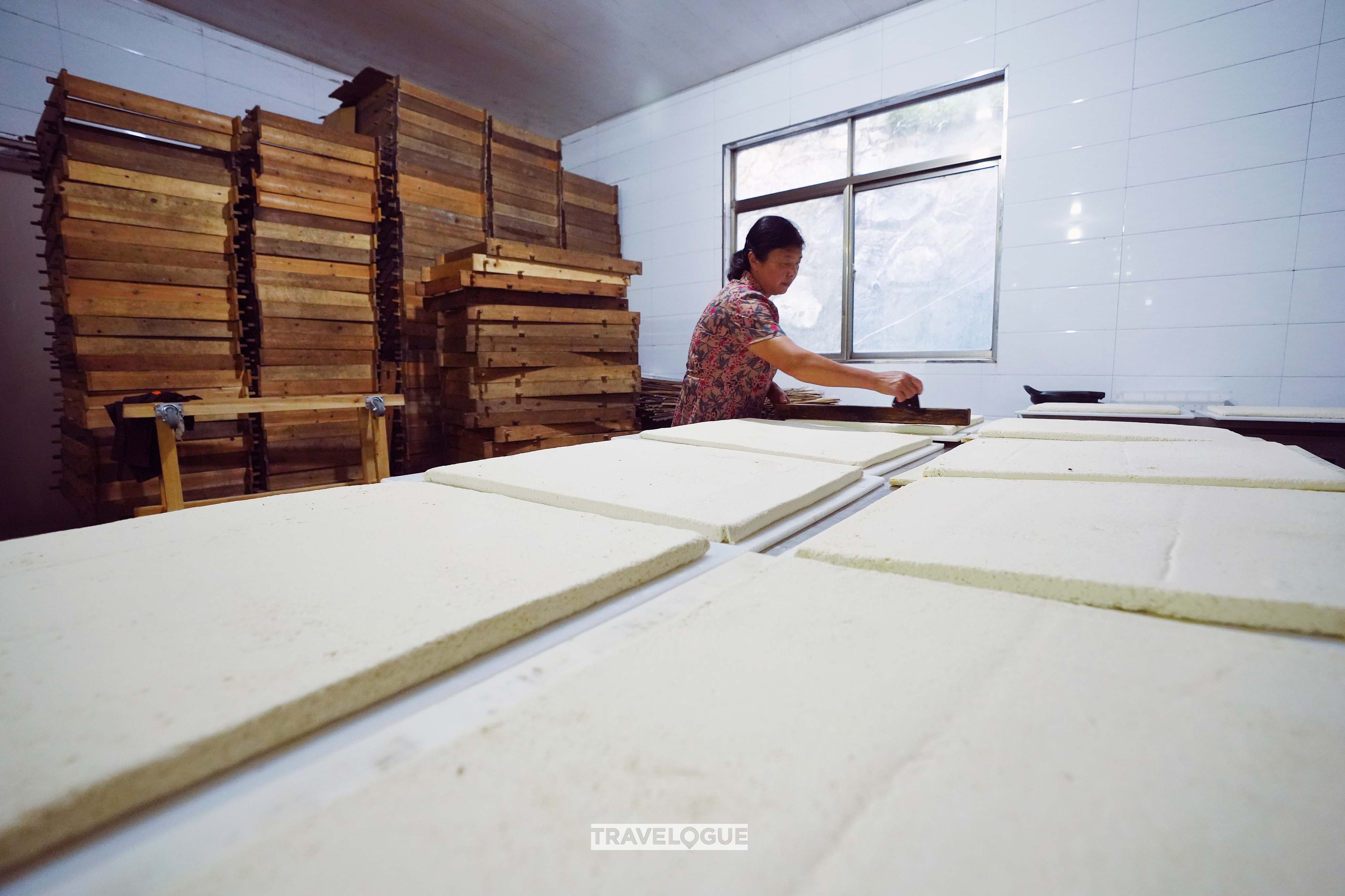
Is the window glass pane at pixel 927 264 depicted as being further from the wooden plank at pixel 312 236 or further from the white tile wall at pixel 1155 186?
the wooden plank at pixel 312 236

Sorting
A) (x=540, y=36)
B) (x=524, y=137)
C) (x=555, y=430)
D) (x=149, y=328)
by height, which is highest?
(x=540, y=36)

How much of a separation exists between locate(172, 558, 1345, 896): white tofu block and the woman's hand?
1.67 m

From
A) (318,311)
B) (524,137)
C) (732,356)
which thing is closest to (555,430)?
(318,311)

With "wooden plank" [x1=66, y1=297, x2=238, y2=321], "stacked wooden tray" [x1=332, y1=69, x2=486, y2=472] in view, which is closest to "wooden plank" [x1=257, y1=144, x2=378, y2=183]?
"stacked wooden tray" [x1=332, y1=69, x2=486, y2=472]

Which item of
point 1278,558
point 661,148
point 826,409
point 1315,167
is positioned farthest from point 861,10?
point 1278,558

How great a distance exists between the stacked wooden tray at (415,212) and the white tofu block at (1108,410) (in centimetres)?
426

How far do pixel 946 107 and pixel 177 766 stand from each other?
5.59 metres

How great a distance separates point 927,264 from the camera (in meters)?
4.78

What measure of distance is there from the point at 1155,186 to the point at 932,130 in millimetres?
1626

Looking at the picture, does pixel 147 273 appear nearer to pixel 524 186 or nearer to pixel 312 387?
pixel 312 387

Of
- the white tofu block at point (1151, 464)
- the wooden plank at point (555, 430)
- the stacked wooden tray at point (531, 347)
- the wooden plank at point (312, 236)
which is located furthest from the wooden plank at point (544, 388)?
the white tofu block at point (1151, 464)

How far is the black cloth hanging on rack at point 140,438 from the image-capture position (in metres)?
2.98

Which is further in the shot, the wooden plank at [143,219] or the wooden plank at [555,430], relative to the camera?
the wooden plank at [555,430]

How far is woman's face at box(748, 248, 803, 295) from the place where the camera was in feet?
9.02
